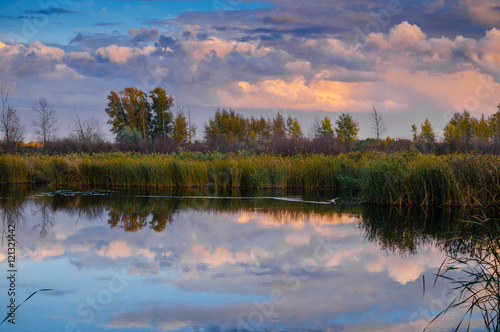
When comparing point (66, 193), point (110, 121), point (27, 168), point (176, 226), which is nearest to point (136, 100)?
point (110, 121)

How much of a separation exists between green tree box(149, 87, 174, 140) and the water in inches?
1736

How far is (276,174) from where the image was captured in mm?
17234

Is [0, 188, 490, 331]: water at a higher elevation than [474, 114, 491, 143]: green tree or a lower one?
lower

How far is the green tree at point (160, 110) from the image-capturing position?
178 feet

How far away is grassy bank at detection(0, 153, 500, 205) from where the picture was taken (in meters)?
11.3

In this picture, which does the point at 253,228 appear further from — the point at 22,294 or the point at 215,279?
the point at 22,294

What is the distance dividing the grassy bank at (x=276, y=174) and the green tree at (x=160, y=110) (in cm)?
3224

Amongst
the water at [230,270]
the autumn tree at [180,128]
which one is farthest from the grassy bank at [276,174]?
the autumn tree at [180,128]

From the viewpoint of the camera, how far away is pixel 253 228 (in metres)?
8.75

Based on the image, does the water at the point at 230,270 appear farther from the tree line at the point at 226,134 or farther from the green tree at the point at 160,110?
the green tree at the point at 160,110

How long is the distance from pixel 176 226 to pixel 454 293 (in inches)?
217

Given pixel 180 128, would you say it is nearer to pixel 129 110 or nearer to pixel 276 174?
pixel 129 110

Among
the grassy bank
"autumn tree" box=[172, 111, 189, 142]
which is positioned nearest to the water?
the grassy bank

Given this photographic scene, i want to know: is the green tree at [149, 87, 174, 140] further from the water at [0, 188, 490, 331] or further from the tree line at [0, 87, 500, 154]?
the water at [0, 188, 490, 331]
